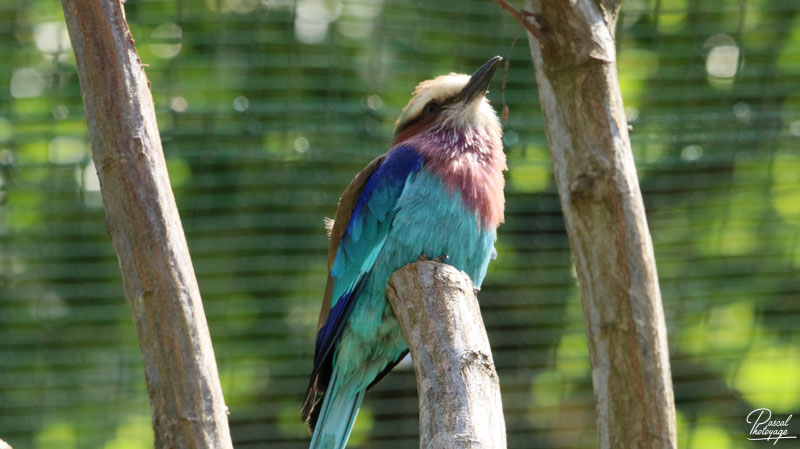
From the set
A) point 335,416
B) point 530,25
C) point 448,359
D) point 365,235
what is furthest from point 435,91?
point 448,359

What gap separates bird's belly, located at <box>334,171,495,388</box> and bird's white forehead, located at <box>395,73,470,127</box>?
15.7 inches

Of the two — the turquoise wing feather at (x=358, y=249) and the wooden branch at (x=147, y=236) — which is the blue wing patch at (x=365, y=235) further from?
the wooden branch at (x=147, y=236)

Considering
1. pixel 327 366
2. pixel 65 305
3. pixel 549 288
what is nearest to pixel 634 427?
pixel 327 366

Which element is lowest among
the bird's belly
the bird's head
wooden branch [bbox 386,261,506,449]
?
wooden branch [bbox 386,261,506,449]

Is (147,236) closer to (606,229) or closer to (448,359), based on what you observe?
(448,359)

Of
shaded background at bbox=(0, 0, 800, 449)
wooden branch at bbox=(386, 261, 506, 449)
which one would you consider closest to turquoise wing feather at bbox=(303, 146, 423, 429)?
wooden branch at bbox=(386, 261, 506, 449)

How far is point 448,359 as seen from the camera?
1856mm

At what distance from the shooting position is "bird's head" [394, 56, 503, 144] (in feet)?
9.73

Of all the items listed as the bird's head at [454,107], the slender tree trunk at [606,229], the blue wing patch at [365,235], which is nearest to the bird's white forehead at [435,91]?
the bird's head at [454,107]

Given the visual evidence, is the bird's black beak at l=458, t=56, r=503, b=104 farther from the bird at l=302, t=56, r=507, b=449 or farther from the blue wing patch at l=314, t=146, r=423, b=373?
the blue wing patch at l=314, t=146, r=423, b=373

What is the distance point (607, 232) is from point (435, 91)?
101 cm

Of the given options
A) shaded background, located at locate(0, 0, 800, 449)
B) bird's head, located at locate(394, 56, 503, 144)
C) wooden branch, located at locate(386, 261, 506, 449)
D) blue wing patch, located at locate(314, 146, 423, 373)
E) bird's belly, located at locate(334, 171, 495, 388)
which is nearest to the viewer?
wooden branch, located at locate(386, 261, 506, 449)

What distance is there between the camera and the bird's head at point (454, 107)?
9.73 feet

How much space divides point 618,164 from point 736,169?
2.39 meters
